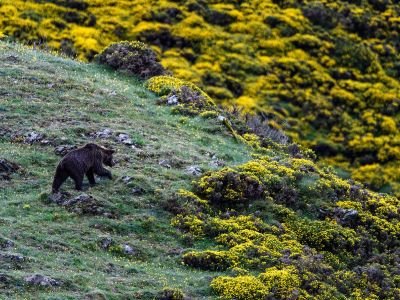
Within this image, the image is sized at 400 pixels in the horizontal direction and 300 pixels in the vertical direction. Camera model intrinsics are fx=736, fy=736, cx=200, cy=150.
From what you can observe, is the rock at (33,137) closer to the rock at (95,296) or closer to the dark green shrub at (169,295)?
the dark green shrub at (169,295)

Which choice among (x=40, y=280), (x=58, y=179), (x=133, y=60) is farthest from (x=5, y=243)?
(x=133, y=60)

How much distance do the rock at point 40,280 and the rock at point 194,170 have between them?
810cm

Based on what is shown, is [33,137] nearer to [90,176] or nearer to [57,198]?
[90,176]

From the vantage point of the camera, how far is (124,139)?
76.8ft

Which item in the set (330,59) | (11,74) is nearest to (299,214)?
(11,74)

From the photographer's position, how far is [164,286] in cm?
1556

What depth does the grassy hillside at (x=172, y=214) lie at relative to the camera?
1592 centimetres

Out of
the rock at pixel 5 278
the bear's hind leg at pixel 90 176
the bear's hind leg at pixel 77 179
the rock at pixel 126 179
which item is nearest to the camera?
the rock at pixel 5 278

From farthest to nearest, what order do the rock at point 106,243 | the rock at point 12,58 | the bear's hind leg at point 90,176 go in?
the rock at point 12,58
the bear's hind leg at point 90,176
the rock at point 106,243

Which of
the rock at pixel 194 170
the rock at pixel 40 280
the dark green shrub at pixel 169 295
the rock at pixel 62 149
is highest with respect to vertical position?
the rock at pixel 40 280

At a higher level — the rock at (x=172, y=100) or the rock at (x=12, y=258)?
the rock at (x=12, y=258)

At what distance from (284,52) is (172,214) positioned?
34.0m

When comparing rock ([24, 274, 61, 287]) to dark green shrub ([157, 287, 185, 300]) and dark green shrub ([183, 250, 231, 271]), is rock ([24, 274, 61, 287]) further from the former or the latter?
dark green shrub ([183, 250, 231, 271])

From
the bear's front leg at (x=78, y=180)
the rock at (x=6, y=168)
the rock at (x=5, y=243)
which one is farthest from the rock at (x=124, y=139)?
the rock at (x=5, y=243)
